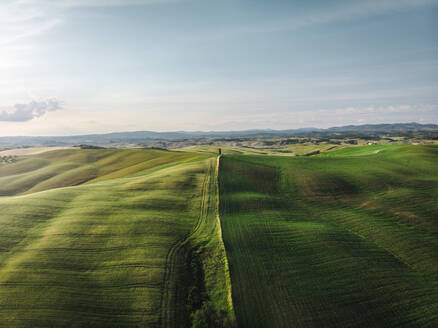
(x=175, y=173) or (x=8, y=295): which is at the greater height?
(x=175, y=173)

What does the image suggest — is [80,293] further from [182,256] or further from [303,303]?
[303,303]

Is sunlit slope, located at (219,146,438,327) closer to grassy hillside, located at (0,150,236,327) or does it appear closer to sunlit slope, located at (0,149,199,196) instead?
grassy hillside, located at (0,150,236,327)

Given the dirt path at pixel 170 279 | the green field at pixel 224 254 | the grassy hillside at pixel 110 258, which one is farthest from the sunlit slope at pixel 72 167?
the dirt path at pixel 170 279

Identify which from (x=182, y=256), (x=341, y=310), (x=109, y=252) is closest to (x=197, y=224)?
(x=182, y=256)

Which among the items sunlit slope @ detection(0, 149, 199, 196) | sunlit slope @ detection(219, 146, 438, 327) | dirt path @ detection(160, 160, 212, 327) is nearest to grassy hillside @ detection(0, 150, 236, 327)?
dirt path @ detection(160, 160, 212, 327)

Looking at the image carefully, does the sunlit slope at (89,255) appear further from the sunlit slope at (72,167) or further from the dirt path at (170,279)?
the sunlit slope at (72,167)

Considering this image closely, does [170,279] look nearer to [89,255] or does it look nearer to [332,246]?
[89,255]

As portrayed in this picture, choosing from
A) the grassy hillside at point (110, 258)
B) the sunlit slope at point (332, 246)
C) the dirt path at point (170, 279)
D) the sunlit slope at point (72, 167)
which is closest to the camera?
the dirt path at point (170, 279)
